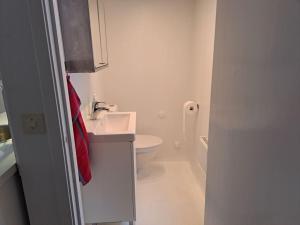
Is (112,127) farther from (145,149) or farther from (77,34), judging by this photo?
(77,34)

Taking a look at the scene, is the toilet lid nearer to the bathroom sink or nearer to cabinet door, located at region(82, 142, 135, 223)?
the bathroom sink

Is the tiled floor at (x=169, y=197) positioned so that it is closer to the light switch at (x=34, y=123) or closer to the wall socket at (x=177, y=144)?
the wall socket at (x=177, y=144)

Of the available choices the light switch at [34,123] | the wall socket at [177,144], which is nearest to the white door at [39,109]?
the light switch at [34,123]

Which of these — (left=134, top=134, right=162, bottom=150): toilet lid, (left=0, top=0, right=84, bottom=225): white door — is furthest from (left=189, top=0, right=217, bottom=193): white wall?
(left=0, top=0, right=84, bottom=225): white door

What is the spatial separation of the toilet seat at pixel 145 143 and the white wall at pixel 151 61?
245 mm

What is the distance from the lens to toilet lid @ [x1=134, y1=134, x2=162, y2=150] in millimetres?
2401

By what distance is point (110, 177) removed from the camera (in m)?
1.63

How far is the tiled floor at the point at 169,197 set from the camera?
1.92m

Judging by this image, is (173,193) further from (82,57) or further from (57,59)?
(57,59)

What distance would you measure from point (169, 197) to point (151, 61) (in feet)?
5.24

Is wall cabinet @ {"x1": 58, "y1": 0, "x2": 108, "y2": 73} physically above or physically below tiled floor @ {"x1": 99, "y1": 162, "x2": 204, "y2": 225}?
above

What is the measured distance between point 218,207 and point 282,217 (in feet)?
1.76

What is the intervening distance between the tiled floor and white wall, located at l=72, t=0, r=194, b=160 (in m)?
0.48

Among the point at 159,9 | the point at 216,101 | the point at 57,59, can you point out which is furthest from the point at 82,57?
the point at 159,9
